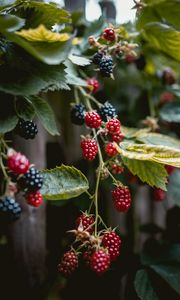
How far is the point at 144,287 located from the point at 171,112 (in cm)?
84

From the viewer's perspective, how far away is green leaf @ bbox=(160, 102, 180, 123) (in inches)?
65.8

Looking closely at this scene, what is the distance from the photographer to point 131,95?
86.0 inches

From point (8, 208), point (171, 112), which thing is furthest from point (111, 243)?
point (171, 112)

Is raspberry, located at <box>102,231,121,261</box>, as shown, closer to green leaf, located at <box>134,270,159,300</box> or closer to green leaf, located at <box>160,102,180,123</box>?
green leaf, located at <box>134,270,159,300</box>

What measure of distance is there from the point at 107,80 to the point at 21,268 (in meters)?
1.15

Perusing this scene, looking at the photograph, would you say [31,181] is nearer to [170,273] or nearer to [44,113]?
[44,113]

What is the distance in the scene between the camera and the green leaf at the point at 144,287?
1176 mm

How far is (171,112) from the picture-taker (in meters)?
1.72

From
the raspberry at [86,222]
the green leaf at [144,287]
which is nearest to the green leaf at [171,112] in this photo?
the green leaf at [144,287]

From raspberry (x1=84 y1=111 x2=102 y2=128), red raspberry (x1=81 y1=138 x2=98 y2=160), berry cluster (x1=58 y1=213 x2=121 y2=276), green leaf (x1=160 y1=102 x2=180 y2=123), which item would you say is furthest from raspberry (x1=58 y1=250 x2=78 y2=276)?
green leaf (x1=160 y1=102 x2=180 y2=123)

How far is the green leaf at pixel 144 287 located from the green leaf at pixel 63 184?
0.45 metres

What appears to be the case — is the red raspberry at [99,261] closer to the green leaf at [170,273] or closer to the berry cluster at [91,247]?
the berry cluster at [91,247]

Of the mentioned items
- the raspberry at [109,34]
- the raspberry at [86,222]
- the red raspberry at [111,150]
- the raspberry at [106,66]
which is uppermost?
the raspberry at [109,34]

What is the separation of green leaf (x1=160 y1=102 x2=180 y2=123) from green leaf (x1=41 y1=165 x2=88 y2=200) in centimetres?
80
